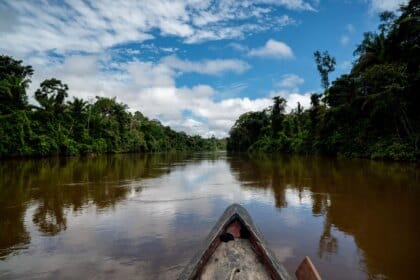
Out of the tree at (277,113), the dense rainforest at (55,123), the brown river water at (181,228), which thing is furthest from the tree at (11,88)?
the tree at (277,113)

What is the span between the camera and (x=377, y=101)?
60.7 ft

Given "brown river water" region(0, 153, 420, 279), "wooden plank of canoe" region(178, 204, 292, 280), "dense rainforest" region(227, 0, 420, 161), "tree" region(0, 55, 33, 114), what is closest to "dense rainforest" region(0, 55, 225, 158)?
"tree" region(0, 55, 33, 114)

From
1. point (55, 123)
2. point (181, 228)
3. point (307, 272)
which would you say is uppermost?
point (55, 123)

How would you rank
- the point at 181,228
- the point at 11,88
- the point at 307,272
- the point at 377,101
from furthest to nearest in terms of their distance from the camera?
the point at 11,88 < the point at 377,101 < the point at 181,228 < the point at 307,272

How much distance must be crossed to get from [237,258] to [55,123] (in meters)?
33.0

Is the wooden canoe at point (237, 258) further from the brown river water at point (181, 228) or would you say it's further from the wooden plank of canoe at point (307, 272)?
the brown river water at point (181, 228)

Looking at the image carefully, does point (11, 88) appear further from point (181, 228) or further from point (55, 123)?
point (181, 228)

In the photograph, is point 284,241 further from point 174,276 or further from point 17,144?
point 17,144

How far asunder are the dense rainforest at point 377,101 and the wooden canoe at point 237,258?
17874mm

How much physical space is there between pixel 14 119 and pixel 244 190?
899 inches

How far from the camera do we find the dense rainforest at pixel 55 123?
75.9ft

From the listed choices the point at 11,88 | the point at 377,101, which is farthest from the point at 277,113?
the point at 11,88

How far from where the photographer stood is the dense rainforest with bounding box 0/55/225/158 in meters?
23.1

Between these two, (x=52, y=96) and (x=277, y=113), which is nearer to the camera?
(x=52, y=96)
